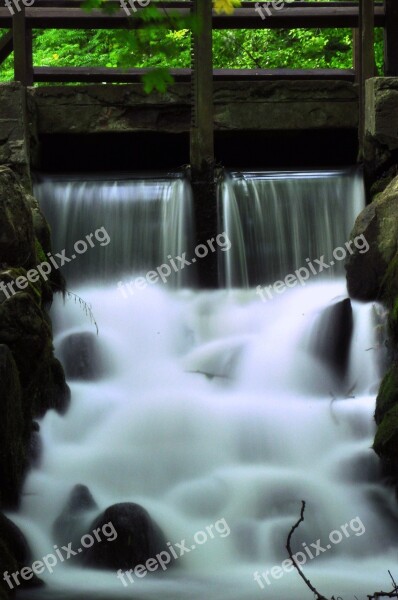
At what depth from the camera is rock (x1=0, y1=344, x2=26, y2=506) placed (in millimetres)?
5727

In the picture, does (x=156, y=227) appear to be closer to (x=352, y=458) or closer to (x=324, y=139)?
(x=324, y=139)

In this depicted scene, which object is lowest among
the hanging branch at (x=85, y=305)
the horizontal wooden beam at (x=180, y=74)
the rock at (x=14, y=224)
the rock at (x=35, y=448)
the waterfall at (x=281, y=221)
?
the rock at (x=35, y=448)

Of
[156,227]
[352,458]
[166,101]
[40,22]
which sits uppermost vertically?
[40,22]

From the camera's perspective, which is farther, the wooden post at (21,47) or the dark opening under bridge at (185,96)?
the dark opening under bridge at (185,96)

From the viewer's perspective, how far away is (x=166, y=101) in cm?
1004

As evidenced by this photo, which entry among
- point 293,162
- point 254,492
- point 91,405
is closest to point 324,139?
point 293,162

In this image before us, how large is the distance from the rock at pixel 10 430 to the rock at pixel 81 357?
137 cm

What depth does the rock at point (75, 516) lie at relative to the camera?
225 inches

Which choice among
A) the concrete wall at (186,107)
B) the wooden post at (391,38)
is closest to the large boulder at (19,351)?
the concrete wall at (186,107)

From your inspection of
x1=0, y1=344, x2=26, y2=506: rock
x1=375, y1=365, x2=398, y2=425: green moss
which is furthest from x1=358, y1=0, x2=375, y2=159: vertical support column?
x1=0, y1=344, x2=26, y2=506: rock

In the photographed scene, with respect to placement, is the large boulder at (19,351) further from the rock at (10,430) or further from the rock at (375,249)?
the rock at (375,249)

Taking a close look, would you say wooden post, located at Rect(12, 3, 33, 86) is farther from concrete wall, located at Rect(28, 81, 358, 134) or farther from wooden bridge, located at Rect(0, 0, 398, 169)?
concrete wall, located at Rect(28, 81, 358, 134)

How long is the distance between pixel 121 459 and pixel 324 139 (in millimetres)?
5035

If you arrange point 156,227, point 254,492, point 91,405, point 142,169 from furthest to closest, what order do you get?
point 142,169
point 156,227
point 91,405
point 254,492
